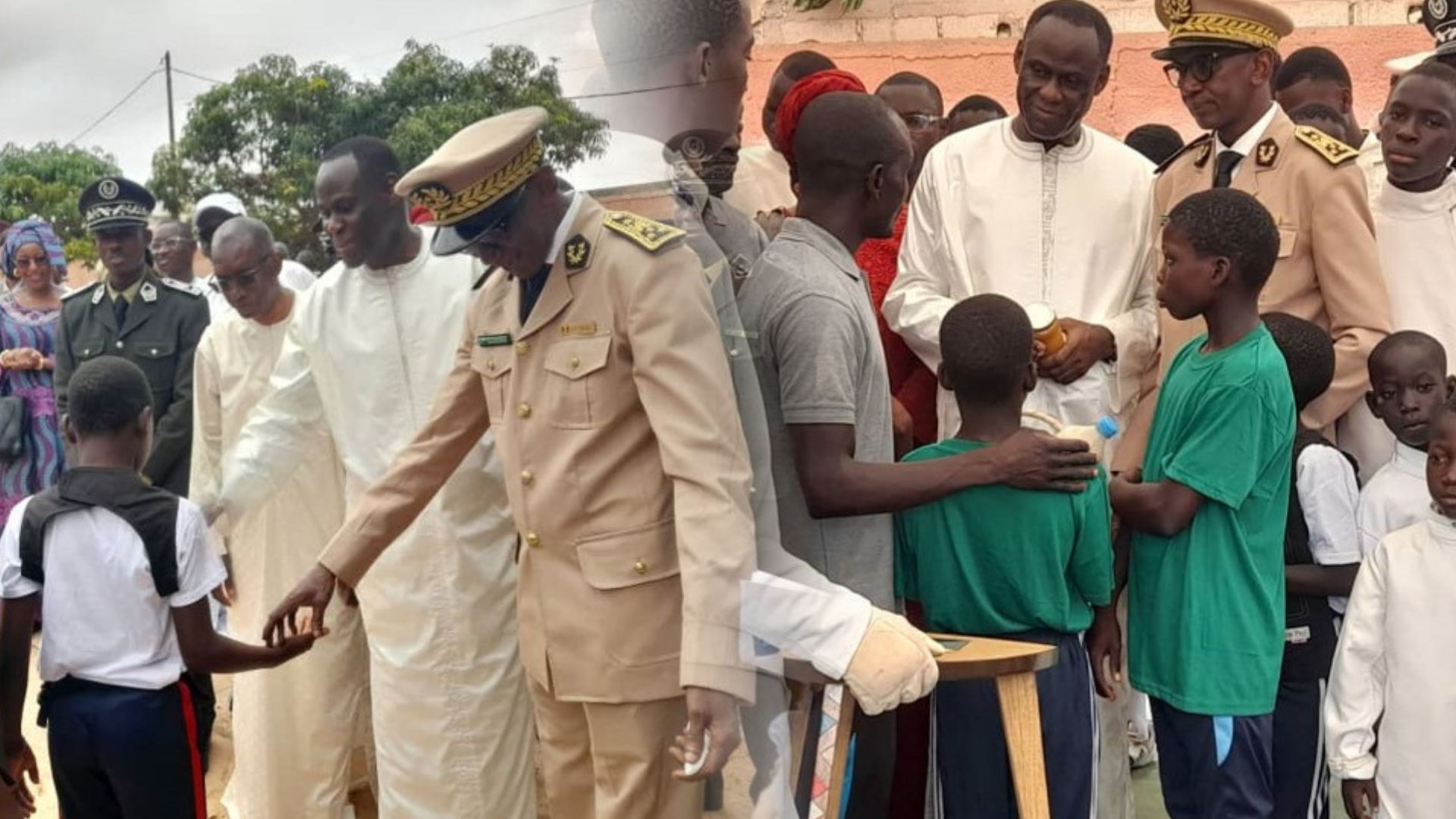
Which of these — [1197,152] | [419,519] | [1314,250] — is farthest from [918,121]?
[419,519]

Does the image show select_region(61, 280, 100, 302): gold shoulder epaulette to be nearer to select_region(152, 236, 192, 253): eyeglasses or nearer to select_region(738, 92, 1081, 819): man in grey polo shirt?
select_region(152, 236, 192, 253): eyeglasses

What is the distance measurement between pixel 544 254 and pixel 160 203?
42 cm

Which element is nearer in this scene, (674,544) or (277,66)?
(277,66)

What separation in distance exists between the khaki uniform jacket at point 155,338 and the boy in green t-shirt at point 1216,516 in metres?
1.52

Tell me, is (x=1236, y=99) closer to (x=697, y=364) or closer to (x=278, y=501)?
(x=697, y=364)

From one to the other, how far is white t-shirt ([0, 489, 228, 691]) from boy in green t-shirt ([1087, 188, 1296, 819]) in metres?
1.53

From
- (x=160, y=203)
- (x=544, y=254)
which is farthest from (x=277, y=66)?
(x=544, y=254)

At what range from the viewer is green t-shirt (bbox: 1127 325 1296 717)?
2.60 metres

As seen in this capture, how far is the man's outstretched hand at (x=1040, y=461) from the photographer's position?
2373mm

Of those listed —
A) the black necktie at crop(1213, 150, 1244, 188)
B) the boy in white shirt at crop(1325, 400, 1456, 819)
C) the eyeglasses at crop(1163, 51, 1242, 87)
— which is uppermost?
the eyeglasses at crop(1163, 51, 1242, 87)

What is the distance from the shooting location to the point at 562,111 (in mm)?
1592

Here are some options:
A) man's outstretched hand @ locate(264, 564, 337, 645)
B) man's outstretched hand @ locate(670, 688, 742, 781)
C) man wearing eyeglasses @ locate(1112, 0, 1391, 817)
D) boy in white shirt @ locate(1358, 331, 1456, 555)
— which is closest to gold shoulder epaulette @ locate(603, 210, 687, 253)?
man's outstretched hand @ locate(670, 688, 742, 781)

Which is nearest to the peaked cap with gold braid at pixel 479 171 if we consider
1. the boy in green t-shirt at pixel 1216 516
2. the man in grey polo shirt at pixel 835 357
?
the man in grey polo shirt at pixel 835 357

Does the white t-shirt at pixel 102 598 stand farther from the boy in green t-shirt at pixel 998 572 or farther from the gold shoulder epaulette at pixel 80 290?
the boy in green t-shirt at pixel 998 572
